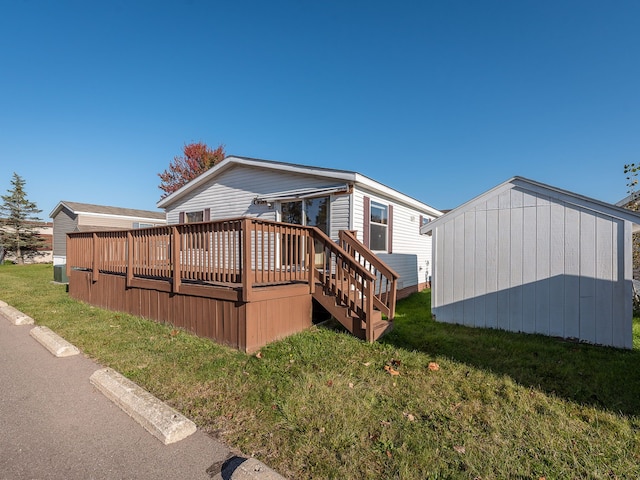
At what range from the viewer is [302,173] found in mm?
7641

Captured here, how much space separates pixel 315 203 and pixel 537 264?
4.90m

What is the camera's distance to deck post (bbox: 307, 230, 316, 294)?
5078mm

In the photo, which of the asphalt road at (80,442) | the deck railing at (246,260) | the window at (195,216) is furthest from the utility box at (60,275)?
the asphalt road at (80,442)

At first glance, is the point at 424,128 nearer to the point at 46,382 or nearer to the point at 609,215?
the point at 609,215

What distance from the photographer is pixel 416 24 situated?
9773 millimetres

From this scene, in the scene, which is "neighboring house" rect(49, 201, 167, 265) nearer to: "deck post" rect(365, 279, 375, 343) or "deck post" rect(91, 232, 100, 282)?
"deck post" rect(91, 232, 100, 282)

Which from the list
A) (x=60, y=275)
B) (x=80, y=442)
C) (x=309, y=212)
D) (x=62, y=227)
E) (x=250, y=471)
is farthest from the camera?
(x=62, y=227)

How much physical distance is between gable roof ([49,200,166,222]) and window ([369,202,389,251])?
1818 centimetres

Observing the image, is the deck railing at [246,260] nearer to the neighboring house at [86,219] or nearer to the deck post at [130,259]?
the deck post at [130,259]

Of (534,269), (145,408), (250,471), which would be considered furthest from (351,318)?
(534,269)

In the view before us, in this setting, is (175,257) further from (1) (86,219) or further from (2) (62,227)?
(2) (62,227)

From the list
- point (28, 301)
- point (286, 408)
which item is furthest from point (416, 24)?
point (28, 301)

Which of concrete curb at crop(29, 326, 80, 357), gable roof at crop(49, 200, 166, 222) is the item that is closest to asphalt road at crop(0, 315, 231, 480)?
concrete curb at crop(29, 326, 80, 357)

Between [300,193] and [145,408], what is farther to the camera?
[300,193]
